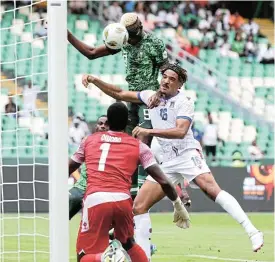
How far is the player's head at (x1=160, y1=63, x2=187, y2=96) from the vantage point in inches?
374

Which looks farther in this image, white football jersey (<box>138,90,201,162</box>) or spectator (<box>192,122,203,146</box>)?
spectator (<box>192,122,203,146</box>)

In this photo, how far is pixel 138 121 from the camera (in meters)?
10.5

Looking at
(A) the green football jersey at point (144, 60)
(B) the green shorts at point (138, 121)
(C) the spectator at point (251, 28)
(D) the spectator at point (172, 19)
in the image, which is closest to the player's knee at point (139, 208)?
(B) the green shorts at point (138, 121)

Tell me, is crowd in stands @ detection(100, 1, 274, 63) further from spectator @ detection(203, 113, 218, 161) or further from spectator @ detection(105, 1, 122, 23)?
spectator @ detection(203, 113, 218, 161)

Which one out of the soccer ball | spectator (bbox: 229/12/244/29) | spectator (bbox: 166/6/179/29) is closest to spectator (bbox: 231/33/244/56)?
spectator (bbox: 229/12/244/29)

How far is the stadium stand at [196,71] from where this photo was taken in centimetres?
2536

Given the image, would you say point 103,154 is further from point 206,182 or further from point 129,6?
point 129,6

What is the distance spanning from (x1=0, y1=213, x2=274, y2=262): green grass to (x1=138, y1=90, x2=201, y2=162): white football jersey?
194cm

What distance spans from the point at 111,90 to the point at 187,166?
3.64 feet

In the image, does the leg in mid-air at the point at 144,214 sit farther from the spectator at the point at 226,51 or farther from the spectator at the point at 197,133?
the spectator at the point at 226,51

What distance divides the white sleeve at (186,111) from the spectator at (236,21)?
65.8 ft

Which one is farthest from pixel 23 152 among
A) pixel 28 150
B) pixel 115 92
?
pixel 115 92

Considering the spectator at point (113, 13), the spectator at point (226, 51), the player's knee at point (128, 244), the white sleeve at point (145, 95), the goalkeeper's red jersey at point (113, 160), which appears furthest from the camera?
the spectator at point (226, 51)

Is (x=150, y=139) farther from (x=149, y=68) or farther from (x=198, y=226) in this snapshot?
(x=198, y=226)
